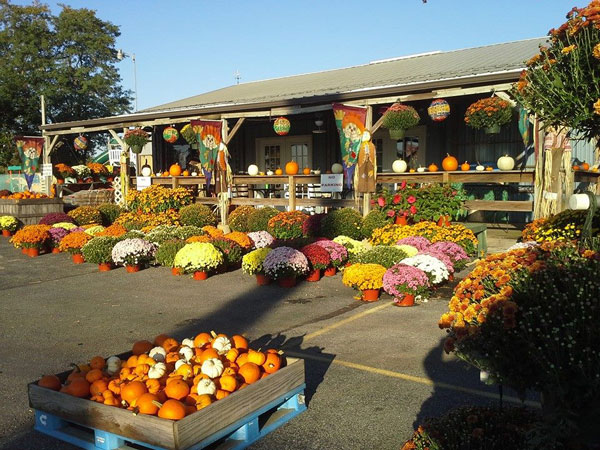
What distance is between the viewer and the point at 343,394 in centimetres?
477

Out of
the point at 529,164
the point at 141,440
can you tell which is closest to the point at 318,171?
the point at 529,164

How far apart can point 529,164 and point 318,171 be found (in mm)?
6094

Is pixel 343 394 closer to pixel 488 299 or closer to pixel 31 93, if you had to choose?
pixel 488 299

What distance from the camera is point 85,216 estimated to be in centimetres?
1722

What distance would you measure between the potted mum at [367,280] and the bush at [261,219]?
18.9 ft

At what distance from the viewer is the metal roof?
1320cm

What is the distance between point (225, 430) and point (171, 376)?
0.58m

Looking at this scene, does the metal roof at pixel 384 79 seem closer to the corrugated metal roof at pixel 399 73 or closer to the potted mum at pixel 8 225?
the corrugated metal roof at pixel 399 73

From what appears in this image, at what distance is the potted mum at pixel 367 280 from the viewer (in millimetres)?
8281

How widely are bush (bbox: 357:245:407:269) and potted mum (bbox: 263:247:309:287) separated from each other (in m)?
0.96

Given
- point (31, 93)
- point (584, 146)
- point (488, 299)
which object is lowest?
point (488, 299)

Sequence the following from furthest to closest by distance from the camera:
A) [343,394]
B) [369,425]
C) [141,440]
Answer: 1. [343,394]
2. [369,425]
3. [141,440]

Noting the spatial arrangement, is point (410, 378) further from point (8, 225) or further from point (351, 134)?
point (8, 225)

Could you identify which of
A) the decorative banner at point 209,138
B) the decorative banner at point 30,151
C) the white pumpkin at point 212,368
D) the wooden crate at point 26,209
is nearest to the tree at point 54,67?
the decorative banner at point 30,151
